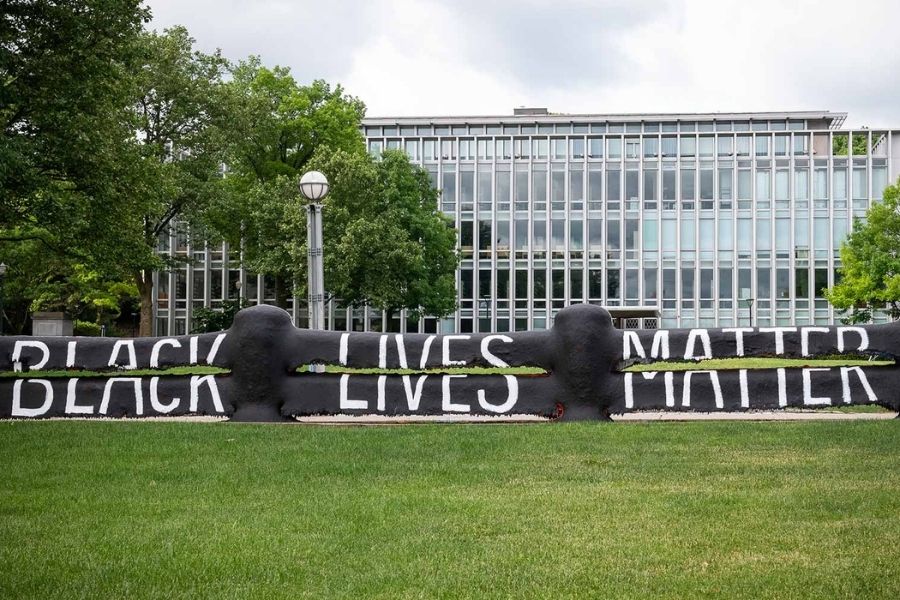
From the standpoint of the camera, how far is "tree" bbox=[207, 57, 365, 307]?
42906 millimetres

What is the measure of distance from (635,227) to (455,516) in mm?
59309

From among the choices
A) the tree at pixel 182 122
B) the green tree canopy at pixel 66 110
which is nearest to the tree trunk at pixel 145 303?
the tree at pixel 182 122

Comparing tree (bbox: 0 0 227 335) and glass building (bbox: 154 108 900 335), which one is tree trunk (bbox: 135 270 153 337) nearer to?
tree (bbox: 0 0 227 335)

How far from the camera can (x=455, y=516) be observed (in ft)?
23.6

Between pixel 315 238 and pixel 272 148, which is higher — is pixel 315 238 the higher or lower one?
the lower one

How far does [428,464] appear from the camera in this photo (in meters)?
9.91

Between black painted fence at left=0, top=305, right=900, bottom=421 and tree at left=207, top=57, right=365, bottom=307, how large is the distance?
26.5 meters

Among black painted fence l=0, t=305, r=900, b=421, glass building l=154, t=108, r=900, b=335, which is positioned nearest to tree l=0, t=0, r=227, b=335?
black painted fence l=0, t=305, r=900, b=421

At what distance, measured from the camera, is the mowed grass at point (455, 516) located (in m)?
5.44

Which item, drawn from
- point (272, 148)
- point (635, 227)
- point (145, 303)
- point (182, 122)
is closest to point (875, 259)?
point (635, 227)

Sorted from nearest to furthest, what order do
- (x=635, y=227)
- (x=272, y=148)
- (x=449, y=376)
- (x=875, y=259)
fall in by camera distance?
1. (x=449, y=376)
2. (x=875, y=259)
3. (x=272, y=148)
4. (x=635, y=227)

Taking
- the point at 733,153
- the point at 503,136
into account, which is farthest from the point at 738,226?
the point at 503,136

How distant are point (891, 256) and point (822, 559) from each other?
4303cm

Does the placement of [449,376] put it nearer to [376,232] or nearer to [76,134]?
[76,134]
